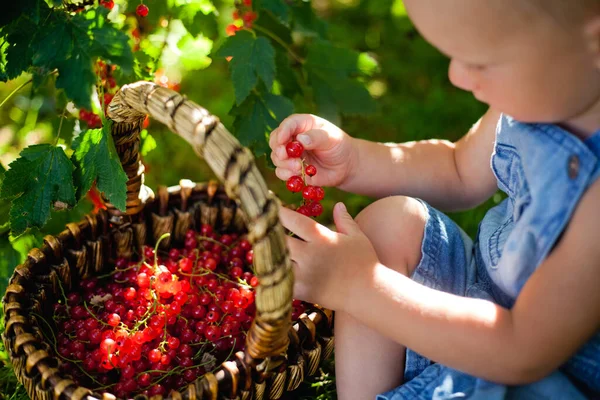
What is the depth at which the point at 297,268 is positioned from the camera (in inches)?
44.2

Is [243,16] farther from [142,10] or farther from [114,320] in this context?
[114,320]

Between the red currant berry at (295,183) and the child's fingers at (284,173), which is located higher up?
the red currant berry at (295,183)

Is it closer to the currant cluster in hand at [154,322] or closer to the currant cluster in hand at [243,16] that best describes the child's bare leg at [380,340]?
the currant cluster in hand at [154,322]

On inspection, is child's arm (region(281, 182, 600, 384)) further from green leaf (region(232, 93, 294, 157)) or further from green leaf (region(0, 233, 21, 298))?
green leaf (region(0, 233, 21, 298))

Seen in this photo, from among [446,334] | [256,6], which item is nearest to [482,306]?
[446,334]

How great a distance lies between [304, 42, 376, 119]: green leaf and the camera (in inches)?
71.4

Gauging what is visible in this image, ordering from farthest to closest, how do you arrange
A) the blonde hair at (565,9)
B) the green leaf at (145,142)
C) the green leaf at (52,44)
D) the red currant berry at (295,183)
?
1. the green leaf at (145,142)
2. the red currant berry at (295,183)
3. the green leaf at (52,44)
4. the blonde hair at (565,9)

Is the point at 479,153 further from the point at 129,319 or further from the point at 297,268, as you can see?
the point at 129,319

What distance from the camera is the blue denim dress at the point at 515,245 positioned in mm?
1021

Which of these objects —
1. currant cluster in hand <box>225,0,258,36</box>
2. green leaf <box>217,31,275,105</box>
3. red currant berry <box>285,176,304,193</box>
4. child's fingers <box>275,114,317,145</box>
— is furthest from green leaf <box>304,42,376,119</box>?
red currant berry <box>285,176,304,193</box>

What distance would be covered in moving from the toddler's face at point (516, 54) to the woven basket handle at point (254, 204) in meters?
0.35

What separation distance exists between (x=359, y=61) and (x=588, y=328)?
105 centimetres

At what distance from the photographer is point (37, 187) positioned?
130 centimetres

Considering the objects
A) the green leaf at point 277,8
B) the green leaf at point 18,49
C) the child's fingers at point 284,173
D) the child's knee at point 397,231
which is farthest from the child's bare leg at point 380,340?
the green leaf at point 18,49
